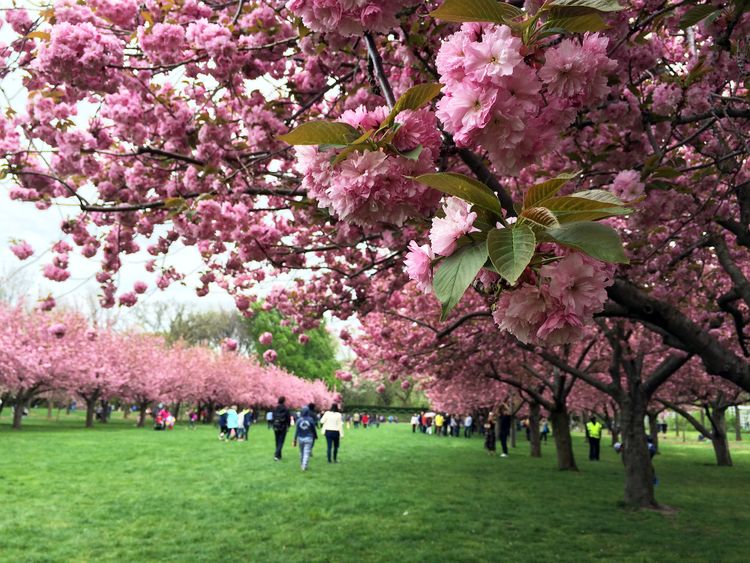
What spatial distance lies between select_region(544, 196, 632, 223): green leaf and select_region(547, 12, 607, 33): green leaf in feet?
1.32

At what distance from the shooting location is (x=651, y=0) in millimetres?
3049

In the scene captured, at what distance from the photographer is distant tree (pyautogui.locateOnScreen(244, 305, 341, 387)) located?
171 feet

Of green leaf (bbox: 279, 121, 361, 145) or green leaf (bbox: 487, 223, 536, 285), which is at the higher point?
green leaf (bbox: 279, 121, 361, 145)

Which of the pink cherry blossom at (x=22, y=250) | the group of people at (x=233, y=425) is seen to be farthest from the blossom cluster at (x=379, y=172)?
the group of people at (x=233, y=425)

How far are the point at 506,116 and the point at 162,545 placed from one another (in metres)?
6.29

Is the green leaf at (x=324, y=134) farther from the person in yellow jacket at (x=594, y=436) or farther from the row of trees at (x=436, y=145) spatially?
the person in yellow jacket at (x=594, y=436)

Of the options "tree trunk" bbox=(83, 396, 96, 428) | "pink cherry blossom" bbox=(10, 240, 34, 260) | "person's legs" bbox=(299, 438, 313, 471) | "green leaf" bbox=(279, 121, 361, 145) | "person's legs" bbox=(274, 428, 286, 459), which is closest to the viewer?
"green leaf" bbox=(279, 121, 361, 145)

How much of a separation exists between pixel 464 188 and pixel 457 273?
0.60 feet

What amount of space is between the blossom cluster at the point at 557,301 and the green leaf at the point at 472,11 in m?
0.52

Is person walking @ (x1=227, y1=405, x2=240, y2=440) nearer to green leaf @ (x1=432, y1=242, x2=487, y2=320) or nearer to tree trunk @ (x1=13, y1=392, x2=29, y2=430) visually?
tree trunk @ (x1=13, y1=392, x2=29, y2=430)

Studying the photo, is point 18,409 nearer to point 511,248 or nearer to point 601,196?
point 511,248

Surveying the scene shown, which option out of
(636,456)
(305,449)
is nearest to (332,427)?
(305,449)

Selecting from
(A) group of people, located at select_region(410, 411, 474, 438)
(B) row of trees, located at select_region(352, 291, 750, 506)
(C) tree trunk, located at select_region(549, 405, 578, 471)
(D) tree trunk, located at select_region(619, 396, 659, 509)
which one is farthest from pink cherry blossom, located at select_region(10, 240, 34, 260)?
(A) group of people, located at select_region(410, 411, 474, 438)

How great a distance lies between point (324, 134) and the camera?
130 centimetres
